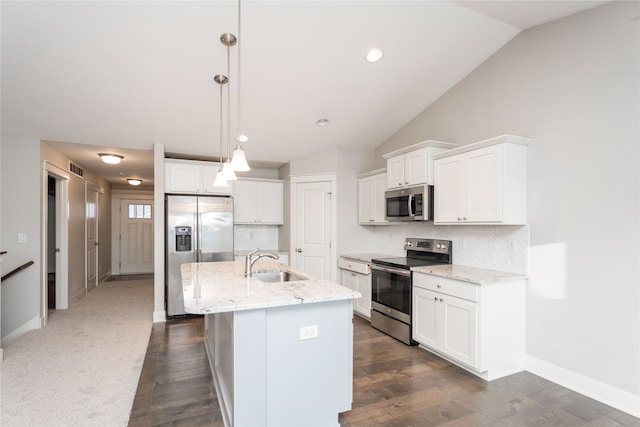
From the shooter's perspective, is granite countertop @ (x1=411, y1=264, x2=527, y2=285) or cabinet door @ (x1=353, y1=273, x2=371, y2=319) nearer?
granite countertop @ (x1=411, y1=264, x2=527, y2=285)

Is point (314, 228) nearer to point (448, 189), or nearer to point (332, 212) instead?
point (332, 212)

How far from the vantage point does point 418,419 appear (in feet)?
7.22

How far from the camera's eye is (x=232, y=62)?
3.00m

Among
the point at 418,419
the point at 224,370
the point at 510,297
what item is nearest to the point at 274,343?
the point at 224,370

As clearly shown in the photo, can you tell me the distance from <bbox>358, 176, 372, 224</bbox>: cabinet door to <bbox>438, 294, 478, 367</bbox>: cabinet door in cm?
192

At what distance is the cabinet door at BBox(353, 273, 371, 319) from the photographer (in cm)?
432

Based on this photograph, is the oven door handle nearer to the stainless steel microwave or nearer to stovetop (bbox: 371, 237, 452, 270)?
stovetop (bbox: 371, 237, 452, 270)

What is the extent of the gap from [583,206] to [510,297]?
97cm

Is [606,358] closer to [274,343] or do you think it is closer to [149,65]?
[274,343]

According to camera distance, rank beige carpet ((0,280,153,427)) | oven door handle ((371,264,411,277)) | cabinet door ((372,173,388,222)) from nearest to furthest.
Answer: beige carpet ((0,280,153,427)) < oven door handle ((371,264,411,277)) < cabinet door ((372,173,388,222))

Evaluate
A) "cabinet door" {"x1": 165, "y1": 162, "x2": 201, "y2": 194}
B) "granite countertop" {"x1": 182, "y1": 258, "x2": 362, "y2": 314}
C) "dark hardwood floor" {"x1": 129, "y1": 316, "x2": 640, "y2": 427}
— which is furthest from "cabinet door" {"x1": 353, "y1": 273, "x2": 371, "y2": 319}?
"cabinet door" {"x1": 165, "y1": 162, "x2": 201, "y2": 194}

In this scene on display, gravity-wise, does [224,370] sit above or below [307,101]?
below

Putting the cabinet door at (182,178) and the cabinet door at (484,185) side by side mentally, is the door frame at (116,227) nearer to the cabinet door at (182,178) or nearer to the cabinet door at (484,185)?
the cabinet door at (182,178)

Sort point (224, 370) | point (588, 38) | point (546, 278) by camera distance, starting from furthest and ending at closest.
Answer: point (546, 278) → point (588, 38) → point (224, 370)
